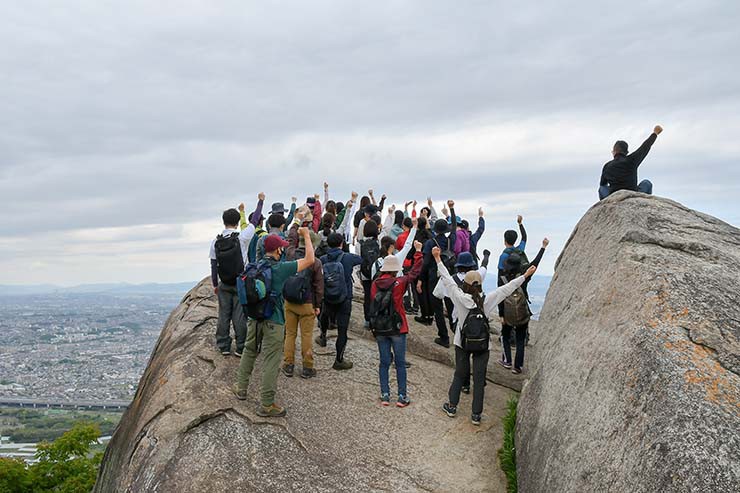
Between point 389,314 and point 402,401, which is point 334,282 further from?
point 402,401

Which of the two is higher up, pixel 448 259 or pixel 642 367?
pixel 448 259

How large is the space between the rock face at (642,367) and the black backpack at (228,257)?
6373 mm

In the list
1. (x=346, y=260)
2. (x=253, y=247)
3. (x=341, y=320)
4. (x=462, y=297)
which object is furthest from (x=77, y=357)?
(x=462, y=297)

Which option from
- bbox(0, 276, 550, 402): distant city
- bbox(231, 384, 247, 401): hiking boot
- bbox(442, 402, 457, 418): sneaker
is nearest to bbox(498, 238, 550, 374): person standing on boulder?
bbox(442, 402, 457, 418): sneaker

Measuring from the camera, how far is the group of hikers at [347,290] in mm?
8898

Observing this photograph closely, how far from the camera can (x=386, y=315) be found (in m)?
9.65

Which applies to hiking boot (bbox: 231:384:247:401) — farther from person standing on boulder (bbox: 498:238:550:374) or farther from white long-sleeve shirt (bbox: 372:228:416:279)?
person standing on boulder (bbox: 498:238:550:374)

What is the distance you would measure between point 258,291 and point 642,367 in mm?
5961

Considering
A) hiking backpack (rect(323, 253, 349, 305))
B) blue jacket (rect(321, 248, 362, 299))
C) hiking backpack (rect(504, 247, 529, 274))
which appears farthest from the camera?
hiking backpack (rect(504, 247, 529, 274))

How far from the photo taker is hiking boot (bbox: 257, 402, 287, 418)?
29.2 ft

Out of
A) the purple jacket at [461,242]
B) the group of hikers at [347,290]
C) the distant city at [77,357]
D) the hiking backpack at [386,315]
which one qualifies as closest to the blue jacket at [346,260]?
the group of hikers at [347,290]

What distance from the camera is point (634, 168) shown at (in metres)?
11.3

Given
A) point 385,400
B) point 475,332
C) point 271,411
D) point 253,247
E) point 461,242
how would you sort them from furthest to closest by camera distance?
1. point 461,242
2. point 253,247
3. point 385,400
4. point 475,332
5. point 271,411

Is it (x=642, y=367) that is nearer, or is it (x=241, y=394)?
(x=642, y=367)
